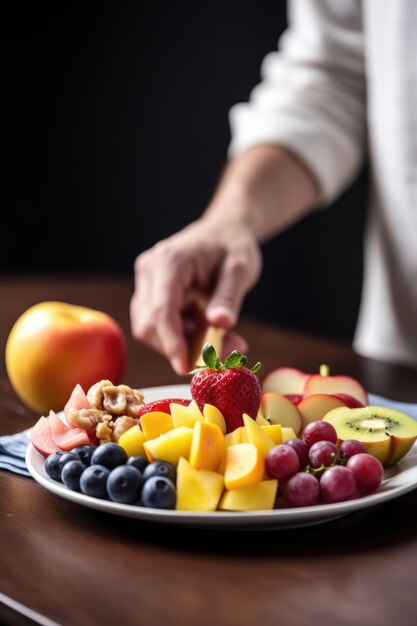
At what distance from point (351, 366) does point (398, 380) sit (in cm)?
9

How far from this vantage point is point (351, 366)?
146 centimetres

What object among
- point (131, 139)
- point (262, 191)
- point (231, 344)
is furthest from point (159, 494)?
point (131, 139)

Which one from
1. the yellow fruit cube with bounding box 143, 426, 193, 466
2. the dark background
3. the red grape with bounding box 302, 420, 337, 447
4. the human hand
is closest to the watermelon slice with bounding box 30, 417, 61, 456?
the yellow fruit cube with bounding box 143, 426, 193, 466

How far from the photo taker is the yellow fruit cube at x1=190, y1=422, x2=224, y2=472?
0.80 m

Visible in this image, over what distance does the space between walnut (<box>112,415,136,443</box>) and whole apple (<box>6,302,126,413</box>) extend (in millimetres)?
317

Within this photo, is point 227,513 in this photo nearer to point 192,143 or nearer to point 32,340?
point 32,340

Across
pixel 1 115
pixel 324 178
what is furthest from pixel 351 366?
pixel 1 115

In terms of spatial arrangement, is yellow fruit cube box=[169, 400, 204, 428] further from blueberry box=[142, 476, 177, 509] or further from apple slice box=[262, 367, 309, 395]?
apple slice box=[262, 367, 309, 395]

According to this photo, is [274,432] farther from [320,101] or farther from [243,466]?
[320,101]

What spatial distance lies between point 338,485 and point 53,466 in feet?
0.83

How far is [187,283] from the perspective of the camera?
1422 millimetres

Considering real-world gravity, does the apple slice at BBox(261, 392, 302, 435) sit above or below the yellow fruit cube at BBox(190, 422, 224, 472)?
below

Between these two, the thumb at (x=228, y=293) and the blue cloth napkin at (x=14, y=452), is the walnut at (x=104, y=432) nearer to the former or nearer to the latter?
the blue cloth napkin at (x=14, y=452)

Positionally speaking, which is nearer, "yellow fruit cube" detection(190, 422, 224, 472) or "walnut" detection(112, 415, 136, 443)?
"yellow fruit cube" detection(190, 422, 224, 472)
